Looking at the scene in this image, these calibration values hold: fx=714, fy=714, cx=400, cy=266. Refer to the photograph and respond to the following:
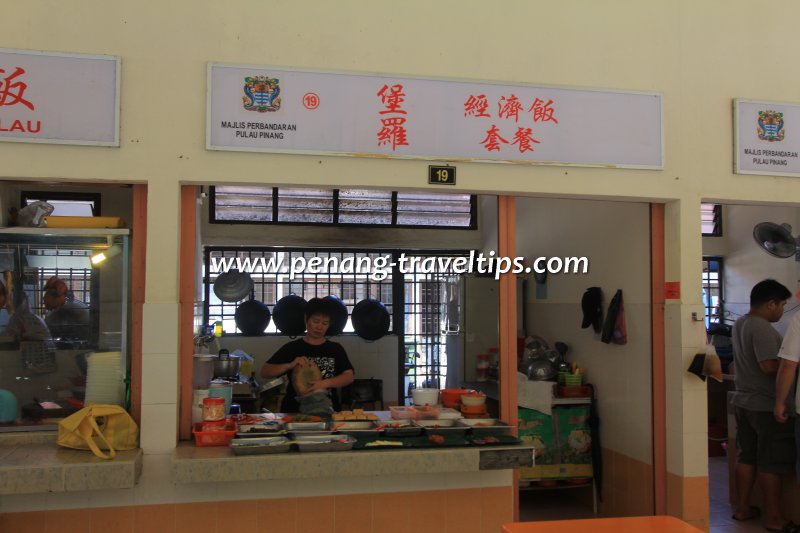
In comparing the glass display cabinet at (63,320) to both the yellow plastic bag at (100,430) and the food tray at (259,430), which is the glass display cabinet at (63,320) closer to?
the yellow plastic bag at (100,430)

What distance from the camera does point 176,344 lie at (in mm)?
3582

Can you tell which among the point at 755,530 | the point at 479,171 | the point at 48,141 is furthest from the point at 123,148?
the point at 755,530

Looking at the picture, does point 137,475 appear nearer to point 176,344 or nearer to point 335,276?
point 176,344

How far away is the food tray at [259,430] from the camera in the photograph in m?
3.68

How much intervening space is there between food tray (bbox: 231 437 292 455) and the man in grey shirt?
331cm

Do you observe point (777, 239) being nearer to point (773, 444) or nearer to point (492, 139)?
point (773, 444)

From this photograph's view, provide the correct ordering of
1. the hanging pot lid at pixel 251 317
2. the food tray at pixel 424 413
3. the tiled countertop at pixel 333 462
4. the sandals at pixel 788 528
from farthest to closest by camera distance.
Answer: the hanging pot lid at pixel 251 317, the sandals at pixel 788 528, the food tray at pixel 424 413, the tiled countertop at pixel 333 462

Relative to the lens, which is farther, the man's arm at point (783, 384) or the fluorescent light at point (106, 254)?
the man's arm at point (783, 384)

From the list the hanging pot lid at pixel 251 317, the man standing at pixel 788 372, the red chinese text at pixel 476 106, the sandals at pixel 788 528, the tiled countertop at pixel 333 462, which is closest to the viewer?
the tiled countertop at pixel 333 462

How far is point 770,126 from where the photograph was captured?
14.3 ft

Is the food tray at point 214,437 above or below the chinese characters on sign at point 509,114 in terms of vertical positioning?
below

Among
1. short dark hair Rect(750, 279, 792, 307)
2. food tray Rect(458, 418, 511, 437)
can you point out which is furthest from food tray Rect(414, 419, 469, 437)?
short dark hair Rect(750, 279, 792, 307)

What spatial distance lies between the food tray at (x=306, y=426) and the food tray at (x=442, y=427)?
20.4 inches

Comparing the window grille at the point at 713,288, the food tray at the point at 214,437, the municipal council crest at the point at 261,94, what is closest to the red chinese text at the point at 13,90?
the municipal council crest at the point at 261,94
